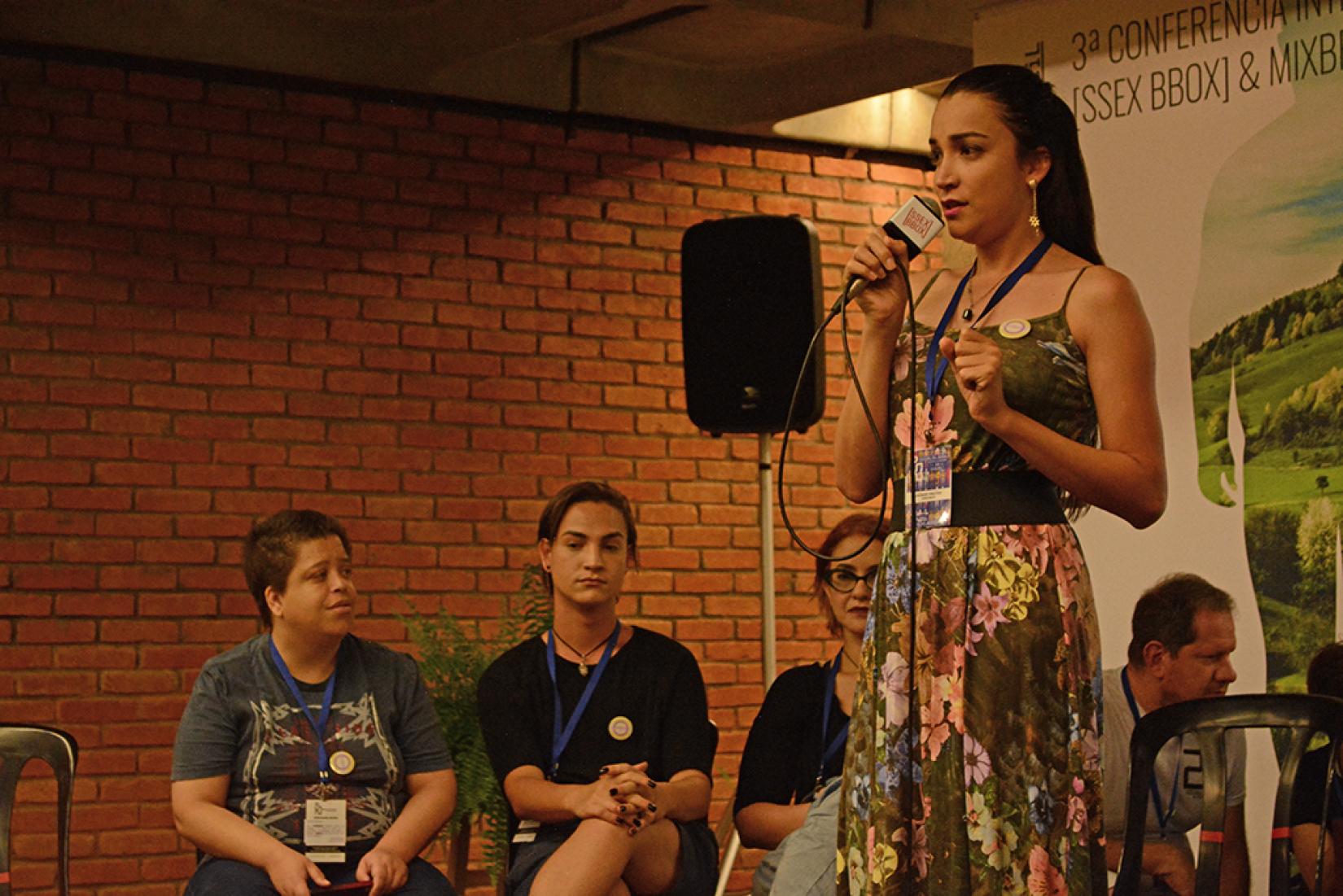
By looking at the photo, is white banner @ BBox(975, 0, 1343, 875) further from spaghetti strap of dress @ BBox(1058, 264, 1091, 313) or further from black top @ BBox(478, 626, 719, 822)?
spaghetti strap of dress @ BBox(1058, 264, 1091, 313)

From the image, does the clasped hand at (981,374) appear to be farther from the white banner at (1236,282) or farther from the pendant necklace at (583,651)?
the white banner at (1236,282)

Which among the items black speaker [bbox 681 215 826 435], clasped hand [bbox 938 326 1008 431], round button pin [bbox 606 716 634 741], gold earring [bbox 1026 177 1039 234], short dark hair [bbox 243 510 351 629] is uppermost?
black speaker [bbox 681 215 826 435]

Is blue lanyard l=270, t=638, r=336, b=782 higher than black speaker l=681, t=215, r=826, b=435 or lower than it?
lower

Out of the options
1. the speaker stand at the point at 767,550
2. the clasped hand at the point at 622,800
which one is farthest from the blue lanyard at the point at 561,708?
the speaker stand at the point at 767,550

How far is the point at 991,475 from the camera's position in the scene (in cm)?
197

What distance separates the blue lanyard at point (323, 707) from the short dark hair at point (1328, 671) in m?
2.14

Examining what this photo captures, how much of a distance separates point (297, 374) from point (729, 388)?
158 cm

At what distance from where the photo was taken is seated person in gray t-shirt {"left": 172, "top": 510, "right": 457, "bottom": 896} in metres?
3.50

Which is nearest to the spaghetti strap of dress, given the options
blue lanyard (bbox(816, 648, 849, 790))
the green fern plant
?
blue lanyard (bbox(816, 648, 849, 790))

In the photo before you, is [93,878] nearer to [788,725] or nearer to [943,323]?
[788,725]

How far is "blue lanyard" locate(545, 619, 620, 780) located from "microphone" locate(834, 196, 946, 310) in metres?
1.87

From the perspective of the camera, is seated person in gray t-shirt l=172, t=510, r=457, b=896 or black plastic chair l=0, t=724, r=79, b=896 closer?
black plastic chair l=0, t=724, r=79, b=896

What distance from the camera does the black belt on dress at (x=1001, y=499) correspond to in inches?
77.1

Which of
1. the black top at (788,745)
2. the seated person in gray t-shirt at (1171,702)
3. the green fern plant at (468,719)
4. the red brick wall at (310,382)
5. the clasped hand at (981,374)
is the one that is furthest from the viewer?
the red brick wall at (310,382)
